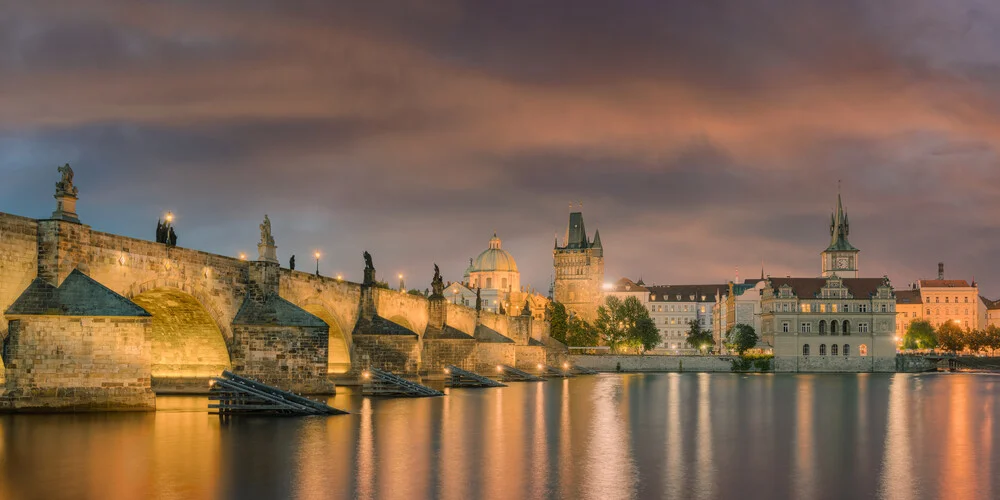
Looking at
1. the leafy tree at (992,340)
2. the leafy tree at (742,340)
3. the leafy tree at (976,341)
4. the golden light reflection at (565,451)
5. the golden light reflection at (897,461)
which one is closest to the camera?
the golden light reflection at (897,461)

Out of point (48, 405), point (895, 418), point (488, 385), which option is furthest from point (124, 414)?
point (488, 385)

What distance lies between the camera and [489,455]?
22.9 m

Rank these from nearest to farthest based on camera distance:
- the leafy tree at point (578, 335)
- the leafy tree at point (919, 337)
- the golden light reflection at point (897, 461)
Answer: the golden light reflection at point (897, 461)
the leafy tree at point (578, 335)
the leafy tree at point (919, 337)

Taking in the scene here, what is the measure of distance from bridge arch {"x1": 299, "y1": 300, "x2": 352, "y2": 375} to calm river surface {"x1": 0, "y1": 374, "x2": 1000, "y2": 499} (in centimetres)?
883

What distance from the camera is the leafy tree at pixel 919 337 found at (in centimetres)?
15050

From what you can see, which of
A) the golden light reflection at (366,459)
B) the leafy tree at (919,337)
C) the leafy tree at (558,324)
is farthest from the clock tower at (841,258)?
the golden light reflection at (366,459)

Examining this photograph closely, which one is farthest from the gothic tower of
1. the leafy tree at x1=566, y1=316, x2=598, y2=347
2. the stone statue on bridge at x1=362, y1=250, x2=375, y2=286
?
the stone statue on bridge at x1=362, y1=250, x2=375, y2=286

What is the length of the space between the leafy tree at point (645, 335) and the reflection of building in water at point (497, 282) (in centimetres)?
4335

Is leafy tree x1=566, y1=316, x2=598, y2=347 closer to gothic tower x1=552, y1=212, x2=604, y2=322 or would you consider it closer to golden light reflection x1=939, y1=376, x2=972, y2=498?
gothic tower x1=552, y1=212, x2=604, y2=322

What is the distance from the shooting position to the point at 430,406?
127ft

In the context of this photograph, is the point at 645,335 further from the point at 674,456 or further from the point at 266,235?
the point at 674,456

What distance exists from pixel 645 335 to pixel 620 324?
12.8ft

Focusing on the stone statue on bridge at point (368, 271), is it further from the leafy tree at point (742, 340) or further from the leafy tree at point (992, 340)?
the leafy tree at point (992, 340)

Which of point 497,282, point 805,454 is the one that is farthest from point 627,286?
point 805,454
